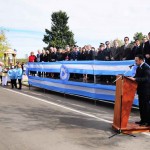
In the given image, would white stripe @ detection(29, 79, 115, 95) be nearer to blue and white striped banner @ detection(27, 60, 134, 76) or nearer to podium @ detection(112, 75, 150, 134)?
blue and white striped banner @ detection(27, 60, 134, 76)

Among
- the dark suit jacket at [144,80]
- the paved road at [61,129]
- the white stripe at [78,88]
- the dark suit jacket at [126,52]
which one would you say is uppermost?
the dark suit jacket at [126,52]

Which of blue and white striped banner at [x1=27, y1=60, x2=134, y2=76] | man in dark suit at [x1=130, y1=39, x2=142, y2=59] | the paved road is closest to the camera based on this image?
the paved road

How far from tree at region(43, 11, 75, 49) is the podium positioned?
58088mm

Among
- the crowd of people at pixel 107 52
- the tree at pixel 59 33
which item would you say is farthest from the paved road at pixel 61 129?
the tree at pixel 59 33

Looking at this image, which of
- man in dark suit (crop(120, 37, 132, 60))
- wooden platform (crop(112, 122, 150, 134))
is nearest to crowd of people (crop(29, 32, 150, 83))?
man in dark suit (crop(120, 37, 132, 60))

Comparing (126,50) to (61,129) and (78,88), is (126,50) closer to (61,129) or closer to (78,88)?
(78,88)

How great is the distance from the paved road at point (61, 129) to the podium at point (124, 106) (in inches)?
9.2

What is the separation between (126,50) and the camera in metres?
12.8

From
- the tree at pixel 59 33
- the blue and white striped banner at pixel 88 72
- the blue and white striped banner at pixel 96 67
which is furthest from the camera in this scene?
the tree at pixel 59 33

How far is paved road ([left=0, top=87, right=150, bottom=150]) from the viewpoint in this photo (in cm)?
686

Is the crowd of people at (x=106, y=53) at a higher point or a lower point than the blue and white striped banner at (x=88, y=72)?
higher

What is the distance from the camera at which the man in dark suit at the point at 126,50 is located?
41.5 ft

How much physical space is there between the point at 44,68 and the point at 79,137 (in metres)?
10.6

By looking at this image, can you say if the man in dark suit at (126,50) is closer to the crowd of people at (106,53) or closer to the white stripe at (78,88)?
the crowd of people at (106,53)
